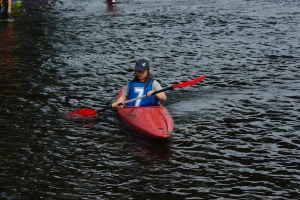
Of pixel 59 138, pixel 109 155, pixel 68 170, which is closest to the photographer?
pixel 68 170

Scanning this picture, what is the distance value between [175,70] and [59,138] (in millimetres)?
8899

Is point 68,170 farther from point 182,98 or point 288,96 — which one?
point 288,96

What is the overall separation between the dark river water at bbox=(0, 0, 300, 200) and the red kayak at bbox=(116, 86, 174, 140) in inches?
9.5

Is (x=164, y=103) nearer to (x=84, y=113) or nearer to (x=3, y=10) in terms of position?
(x=84, y=113)

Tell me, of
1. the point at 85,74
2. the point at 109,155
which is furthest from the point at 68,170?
the point at 85,74

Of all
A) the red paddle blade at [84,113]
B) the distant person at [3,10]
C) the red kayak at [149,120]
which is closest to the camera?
the red kayak at [149,120]

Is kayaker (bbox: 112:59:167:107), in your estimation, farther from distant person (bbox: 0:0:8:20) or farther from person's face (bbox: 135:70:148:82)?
distant person (bbox: 0:0:8:20)

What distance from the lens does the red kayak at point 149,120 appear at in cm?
1413

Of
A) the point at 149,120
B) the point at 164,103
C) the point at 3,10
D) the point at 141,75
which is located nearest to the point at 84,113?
the point at 141,75

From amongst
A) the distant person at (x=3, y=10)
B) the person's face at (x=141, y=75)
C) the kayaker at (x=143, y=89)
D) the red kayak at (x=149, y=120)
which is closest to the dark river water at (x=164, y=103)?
the red kayak at (x=149, y=120)

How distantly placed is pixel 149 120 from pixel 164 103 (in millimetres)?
3414

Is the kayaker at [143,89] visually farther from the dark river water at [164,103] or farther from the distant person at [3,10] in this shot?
the distant person at [3,10]

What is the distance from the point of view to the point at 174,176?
39.9 ft

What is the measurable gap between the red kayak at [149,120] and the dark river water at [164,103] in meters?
0.24
